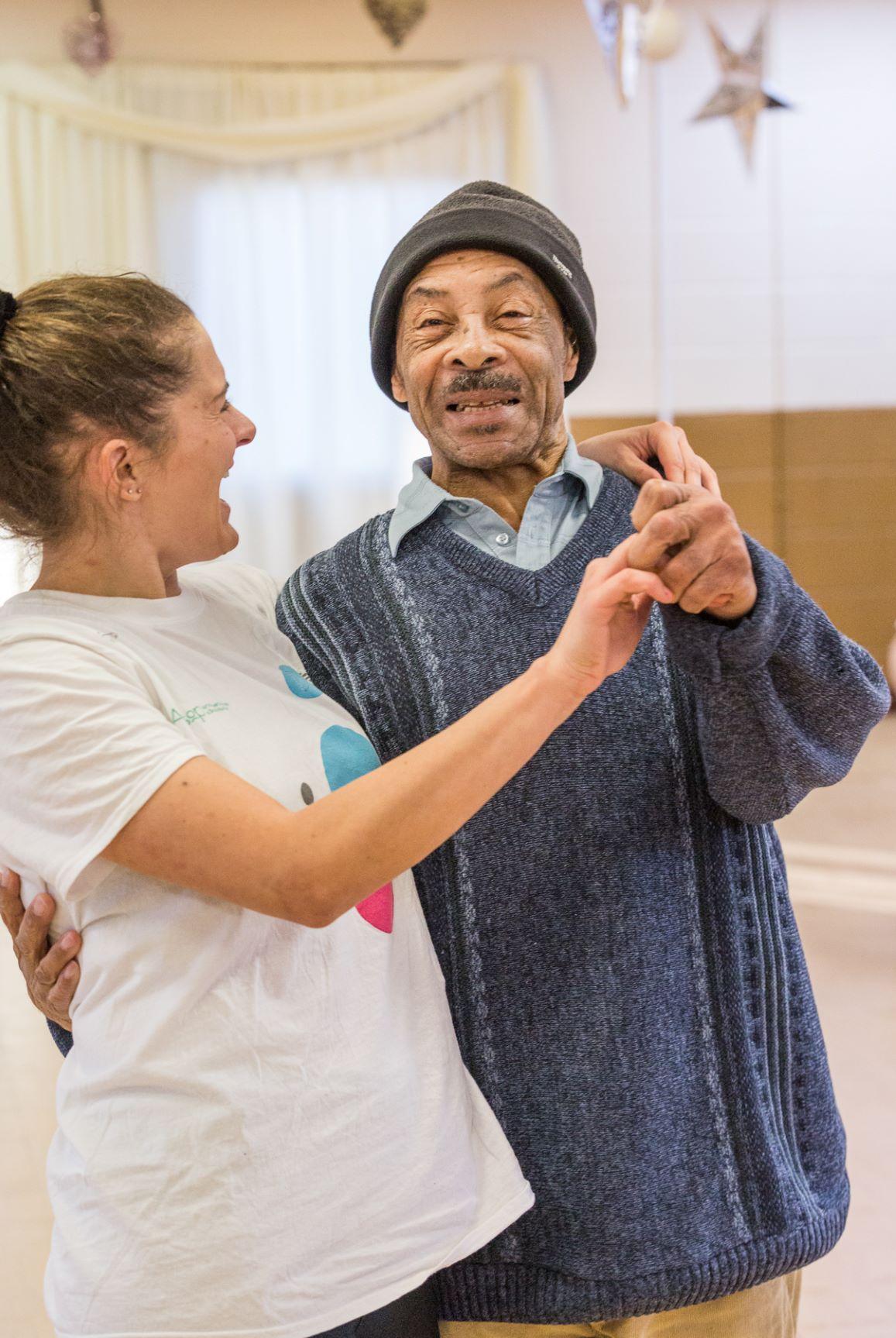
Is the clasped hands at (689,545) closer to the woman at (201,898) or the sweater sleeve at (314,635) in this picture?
the woman at (201,898)

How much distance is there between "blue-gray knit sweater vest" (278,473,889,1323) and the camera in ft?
3.89

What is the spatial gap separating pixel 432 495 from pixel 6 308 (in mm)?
458

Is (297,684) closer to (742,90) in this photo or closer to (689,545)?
(689,545)

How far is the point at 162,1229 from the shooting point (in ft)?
3.16

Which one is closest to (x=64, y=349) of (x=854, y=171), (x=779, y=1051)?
(x=779, y=1051)

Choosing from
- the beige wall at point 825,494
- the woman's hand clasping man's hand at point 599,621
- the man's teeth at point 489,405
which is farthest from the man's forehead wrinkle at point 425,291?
the beige wall at point 825,494

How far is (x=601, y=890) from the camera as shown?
1.21m

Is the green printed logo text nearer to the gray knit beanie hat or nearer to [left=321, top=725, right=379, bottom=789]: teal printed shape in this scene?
[left=321, top=725, right=379, bottom=789]: teal printed shape

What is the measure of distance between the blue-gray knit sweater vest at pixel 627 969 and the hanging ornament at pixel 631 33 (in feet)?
13.3

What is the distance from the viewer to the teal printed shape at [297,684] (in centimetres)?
120

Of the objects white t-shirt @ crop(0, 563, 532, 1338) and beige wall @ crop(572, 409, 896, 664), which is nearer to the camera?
white t-shirt @ crop(0, 563, 532, 1338)

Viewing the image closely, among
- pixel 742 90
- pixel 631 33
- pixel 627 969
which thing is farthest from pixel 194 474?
pixel 742 90

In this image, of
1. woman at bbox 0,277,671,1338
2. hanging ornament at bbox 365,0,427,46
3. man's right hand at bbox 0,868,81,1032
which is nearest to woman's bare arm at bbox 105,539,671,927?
woman at bbox 0,277,671,1338

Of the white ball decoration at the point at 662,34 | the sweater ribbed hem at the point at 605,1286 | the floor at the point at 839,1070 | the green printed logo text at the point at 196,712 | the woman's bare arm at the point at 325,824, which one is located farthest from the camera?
the white ball decoration at the point at 662,34
